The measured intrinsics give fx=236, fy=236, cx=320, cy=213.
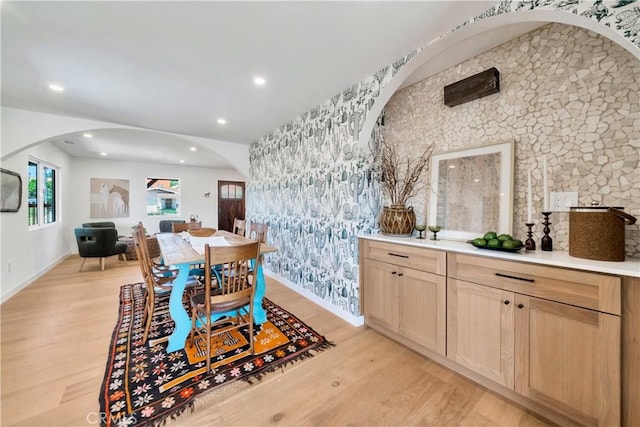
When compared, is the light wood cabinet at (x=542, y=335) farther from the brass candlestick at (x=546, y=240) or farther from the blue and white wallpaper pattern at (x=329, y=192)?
the blue and white wallpaper pattern at (x=329, y=192)

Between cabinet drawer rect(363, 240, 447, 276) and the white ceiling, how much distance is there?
1.65m

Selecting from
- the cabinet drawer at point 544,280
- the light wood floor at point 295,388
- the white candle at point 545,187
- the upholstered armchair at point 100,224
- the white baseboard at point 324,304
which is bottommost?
the light wood floor at point 295,388

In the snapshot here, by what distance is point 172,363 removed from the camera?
6.02 ft

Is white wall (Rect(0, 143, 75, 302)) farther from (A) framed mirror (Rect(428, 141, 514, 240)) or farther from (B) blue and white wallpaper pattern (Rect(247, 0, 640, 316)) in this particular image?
(A) framed mirror (Rect(428, 141, 514, 240))

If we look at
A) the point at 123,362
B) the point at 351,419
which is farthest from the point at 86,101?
the point at 351,419

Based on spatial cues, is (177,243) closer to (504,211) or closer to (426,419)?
(426,419)

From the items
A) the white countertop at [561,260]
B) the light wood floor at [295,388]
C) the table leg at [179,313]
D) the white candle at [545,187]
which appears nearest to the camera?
the white countertop at [561,260]

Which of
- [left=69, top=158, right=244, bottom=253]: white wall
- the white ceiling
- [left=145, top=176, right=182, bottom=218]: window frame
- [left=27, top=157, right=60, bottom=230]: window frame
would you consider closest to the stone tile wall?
the white ceiling

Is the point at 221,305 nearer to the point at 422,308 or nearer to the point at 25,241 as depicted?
the point at 422,308

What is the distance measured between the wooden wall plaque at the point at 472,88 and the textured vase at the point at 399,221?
105 cm

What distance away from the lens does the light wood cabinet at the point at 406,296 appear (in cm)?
180

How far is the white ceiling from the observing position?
60.5 inches

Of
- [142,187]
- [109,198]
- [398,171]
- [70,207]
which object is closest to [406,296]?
[398,171]

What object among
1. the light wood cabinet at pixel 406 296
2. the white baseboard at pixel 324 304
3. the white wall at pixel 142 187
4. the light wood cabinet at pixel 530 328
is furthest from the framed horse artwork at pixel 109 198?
the light wood cabinet at pixel 530 328
